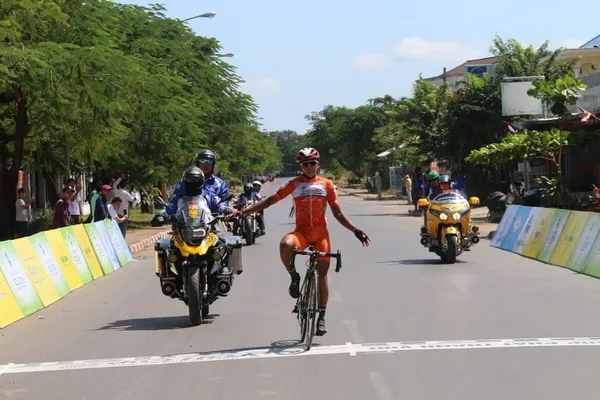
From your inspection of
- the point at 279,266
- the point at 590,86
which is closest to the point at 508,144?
the point at 590,86

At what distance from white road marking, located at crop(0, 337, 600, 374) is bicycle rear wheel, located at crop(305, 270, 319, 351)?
0.14m

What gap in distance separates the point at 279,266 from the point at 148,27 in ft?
50.0

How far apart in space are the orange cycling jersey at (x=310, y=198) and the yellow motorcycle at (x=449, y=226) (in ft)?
25.4

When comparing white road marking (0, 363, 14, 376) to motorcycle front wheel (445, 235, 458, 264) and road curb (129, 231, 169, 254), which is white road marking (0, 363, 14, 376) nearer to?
motorcycle front wheel (445, 235, 458, 264)

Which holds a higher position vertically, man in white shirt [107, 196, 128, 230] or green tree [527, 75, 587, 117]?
green tree [527, 75, 587, 117]

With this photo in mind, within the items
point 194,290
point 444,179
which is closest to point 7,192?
point 444,179

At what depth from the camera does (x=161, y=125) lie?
26.0 meters

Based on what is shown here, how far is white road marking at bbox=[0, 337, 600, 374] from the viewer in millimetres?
8023

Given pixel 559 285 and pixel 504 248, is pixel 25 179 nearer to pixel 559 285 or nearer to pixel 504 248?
pixel 504 248

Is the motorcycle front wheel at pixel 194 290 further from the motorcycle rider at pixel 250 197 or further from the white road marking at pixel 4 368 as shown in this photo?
the motorcycle rider at pixel 250 197

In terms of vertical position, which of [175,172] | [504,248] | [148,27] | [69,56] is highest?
[148,27]

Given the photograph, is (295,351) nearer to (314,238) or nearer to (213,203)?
(314,238)

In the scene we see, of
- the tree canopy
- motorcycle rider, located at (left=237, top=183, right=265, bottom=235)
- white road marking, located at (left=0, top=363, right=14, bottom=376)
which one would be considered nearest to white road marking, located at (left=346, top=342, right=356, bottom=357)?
white road marking, located at (left=0, top=363, right=14, bottom=376)

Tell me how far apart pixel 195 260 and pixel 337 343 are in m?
→ 2.20
